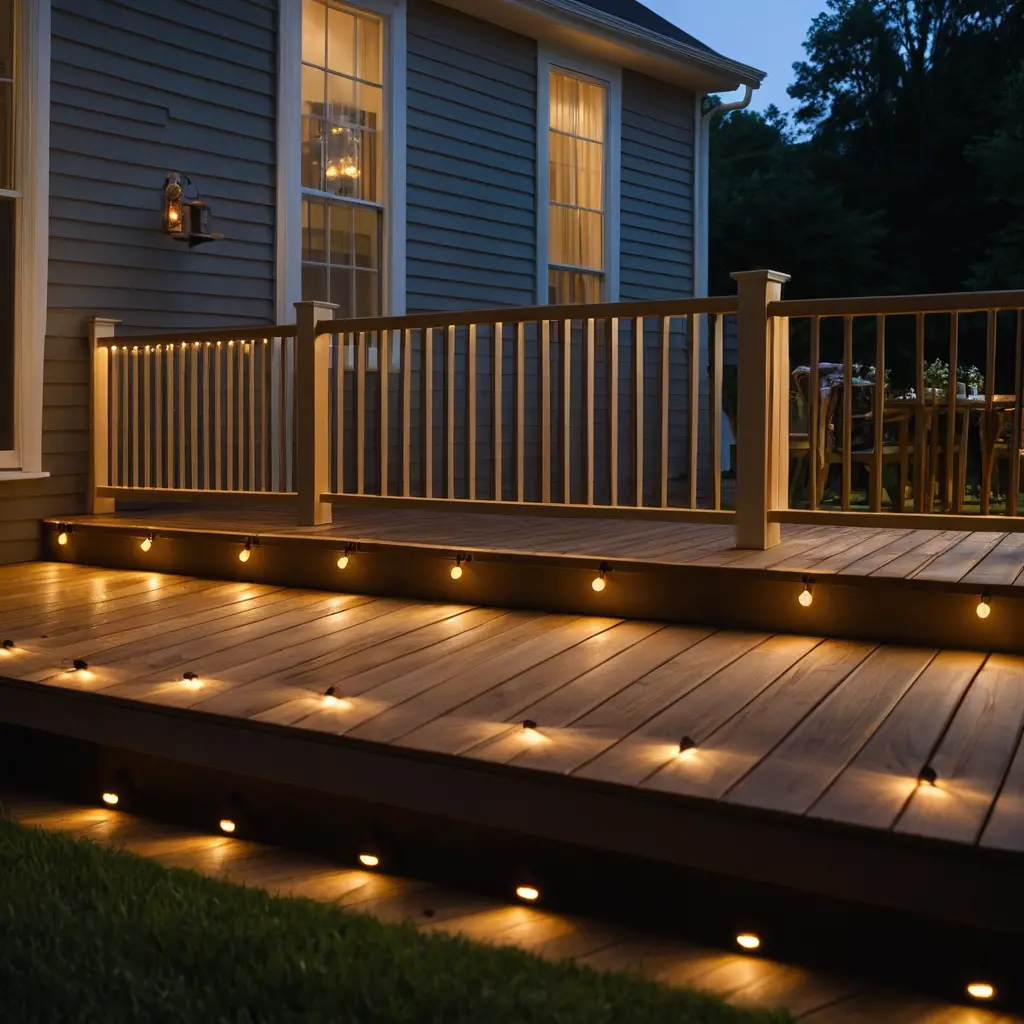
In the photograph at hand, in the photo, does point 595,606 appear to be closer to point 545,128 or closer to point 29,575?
point 29,575

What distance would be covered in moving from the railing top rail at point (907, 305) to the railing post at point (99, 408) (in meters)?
3.26

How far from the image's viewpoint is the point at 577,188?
9125 mm

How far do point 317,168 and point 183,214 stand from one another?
1147mm

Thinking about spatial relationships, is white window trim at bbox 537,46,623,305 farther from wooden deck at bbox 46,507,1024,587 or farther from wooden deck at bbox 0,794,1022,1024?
wooden deck at bbox 0,794,1022,1024

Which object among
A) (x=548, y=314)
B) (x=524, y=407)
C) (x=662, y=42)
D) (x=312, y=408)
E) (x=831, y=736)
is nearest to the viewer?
(x=831, y=736)

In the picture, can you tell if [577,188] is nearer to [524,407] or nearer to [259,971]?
[524,407]

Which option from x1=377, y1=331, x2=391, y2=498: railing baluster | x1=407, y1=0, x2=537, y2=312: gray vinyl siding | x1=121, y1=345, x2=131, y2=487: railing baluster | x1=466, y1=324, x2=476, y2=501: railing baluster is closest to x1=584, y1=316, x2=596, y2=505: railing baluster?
x1=466, y1=324, x2=476, y2=501: railing baluster

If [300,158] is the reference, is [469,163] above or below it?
above

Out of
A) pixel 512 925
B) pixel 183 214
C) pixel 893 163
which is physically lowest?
pixel 512 925

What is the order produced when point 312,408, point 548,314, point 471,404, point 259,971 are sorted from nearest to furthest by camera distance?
point 259,971, point 548,314, point 471,404, point 312,408

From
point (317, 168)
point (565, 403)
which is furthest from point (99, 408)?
point (565, 403)

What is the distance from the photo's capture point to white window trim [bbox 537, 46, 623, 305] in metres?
8.68

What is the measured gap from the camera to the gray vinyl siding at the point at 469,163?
779 centimetres

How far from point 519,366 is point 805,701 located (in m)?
2.10
